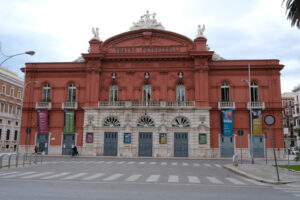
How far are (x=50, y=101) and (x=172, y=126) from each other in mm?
17287

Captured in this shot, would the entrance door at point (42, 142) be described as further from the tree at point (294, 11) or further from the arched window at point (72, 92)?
the tree at point (294, 11)

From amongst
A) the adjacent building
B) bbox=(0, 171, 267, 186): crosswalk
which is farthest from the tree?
the adjacent building

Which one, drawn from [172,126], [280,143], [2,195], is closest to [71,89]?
[172,126]

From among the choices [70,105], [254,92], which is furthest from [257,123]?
[70,105]

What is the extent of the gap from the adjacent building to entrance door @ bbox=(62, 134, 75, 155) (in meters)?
17.9

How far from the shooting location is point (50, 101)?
38312 mm

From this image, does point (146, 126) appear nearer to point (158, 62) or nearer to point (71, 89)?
point (158, 62)

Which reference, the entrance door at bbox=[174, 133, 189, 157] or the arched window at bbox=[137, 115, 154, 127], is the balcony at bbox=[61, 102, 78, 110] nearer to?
the arched window at bbox=[137, 115, 154, 127]

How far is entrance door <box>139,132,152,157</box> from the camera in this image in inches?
1380

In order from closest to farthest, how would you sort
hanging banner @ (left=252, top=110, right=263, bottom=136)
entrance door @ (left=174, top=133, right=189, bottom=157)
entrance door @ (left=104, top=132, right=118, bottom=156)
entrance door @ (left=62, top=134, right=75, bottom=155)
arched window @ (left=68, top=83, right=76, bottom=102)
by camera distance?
hanging banner @ (left=252, top=110, right=263, bottom=136), entrance door @ (left=174, top=133, right=189, bottom=157), entrance door @ (left=104, top=132, right=118, bottom=156), entrance door @ (left=62, top=134, right=75, bottom=155), arched window @ (left=68, top=83, right=76, bottom=102)

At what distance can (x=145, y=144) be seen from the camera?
35.2m

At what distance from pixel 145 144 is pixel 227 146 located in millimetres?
10457

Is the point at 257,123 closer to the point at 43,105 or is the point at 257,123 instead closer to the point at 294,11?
the point at 294,11

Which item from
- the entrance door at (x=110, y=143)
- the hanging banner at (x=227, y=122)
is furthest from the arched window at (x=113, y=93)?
the hanging banner at (x=227, y=122)
